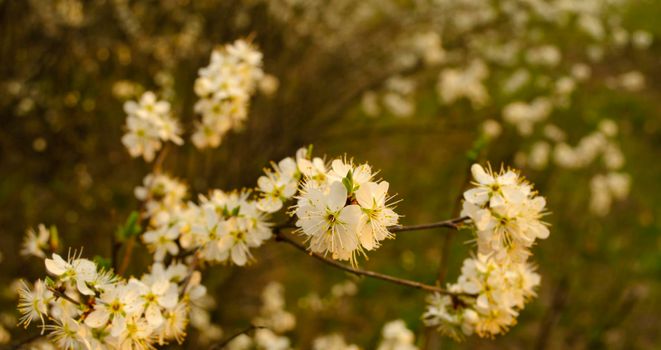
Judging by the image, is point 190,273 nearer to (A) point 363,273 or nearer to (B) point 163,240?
(B) point 163,240

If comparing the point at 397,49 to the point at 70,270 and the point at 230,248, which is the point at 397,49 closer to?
the point at 230,248

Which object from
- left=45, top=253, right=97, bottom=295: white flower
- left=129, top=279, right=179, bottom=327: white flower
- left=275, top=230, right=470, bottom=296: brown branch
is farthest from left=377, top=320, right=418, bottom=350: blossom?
left=45, top=253, right=97, bottom=295: white flower

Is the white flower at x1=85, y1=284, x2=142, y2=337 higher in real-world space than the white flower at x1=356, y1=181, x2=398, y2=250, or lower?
lower

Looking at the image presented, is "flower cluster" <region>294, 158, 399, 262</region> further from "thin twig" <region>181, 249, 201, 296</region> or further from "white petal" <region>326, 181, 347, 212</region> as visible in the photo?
"thin twig" <region>181, 249, 201, 296</region>

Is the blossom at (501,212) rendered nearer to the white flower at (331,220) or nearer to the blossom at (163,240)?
the white flower at (331,220)

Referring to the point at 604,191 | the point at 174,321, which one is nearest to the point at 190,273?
the point at 174,321
